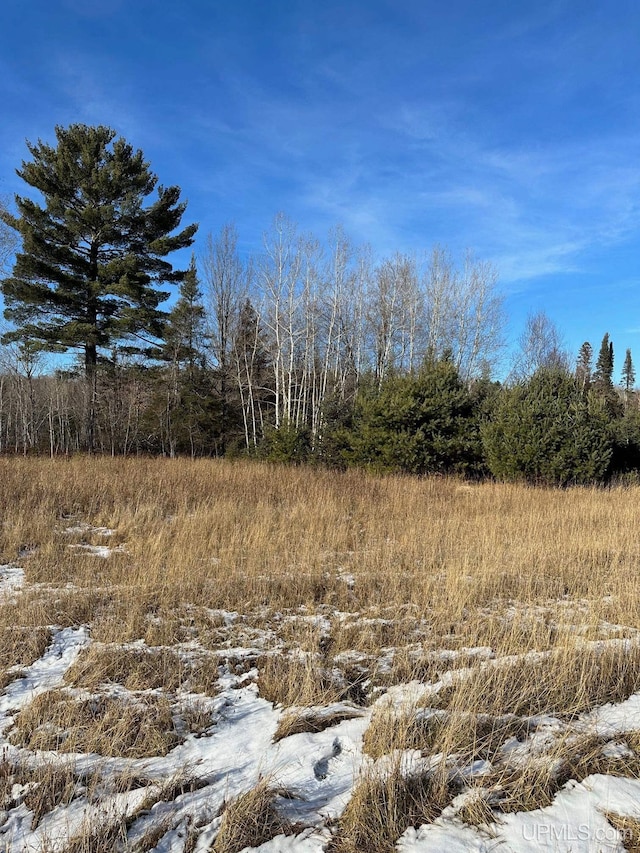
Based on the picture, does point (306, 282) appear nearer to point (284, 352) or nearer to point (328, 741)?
point (284, 352)

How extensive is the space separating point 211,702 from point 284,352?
2067cm

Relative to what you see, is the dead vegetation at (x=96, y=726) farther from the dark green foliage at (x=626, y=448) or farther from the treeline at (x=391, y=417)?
the dark green foliage at (x=626, y=448)

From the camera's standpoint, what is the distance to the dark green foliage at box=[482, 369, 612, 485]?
1172 centimetres

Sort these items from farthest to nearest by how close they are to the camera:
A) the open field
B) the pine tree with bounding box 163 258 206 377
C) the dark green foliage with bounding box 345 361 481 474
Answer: the pine tree with bounding box 163 258 206 377, the dark green foliage with bounding box 345 361 481 474, the open field

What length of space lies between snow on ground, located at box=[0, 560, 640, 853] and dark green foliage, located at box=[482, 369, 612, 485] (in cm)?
990

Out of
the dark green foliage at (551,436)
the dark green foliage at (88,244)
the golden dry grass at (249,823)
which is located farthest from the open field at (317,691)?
the dark green foliage at (88,244)

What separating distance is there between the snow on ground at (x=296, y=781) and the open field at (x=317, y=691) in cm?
1

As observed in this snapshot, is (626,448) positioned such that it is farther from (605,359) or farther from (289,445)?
(605,359)

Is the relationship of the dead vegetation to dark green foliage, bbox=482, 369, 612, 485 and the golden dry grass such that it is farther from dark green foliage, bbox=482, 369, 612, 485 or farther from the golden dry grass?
dark green foliage, bbox=482, 369, 612, 485

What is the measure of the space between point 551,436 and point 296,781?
37.9ft

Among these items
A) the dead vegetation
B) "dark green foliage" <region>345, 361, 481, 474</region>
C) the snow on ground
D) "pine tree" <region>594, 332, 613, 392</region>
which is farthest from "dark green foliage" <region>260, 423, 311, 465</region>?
"pine tree" <region>594, 332, 613, 392</region>

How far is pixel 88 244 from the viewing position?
19000 millimetres

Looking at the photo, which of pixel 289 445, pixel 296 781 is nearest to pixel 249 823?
pixel 296 781

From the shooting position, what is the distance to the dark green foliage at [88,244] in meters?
17.6
